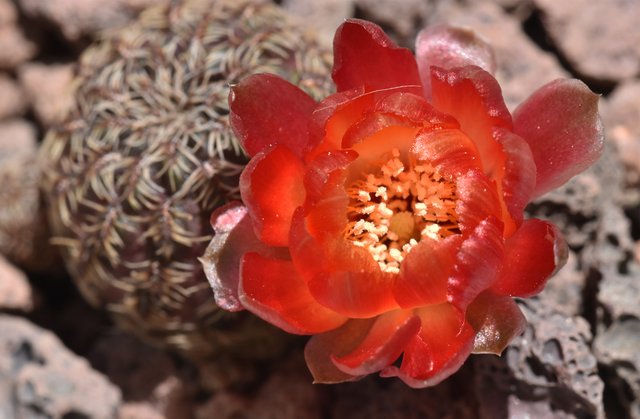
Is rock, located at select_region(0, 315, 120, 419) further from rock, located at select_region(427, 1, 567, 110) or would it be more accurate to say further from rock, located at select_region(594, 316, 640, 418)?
rock, located at select_region(427, 1, 567, 110)

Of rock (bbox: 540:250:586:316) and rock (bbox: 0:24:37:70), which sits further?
rock (bbox: 0:24:37:70)

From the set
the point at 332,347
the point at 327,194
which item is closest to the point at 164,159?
the point at 327,194

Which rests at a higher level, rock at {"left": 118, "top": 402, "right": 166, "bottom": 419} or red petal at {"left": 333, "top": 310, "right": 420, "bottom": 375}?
red petal at {"left": 333, "top": 310, "right": 420, "bottom": 375}

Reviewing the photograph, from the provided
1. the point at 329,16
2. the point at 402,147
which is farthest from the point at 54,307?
the point at 402,147

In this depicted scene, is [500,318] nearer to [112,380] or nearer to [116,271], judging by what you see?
[116,271]

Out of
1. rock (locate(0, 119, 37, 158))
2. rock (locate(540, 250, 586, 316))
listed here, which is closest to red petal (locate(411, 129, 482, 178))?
rock (locate(540, 250, 586, 316))

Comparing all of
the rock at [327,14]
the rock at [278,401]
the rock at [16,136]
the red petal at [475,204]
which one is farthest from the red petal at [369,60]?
the rock at [16,136]

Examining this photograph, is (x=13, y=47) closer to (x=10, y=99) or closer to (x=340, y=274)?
(x=10, y=99)
